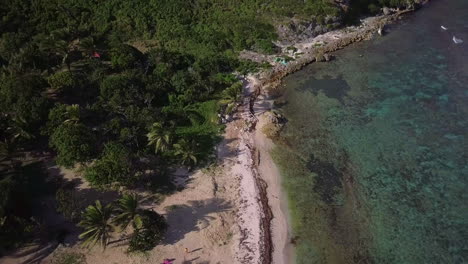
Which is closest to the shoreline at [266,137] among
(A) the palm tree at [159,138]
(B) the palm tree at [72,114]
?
(A) the palm tree at [159,138]

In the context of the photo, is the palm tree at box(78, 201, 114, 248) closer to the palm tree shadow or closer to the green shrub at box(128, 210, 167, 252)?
the green shrub at box(128, 210, 167, 252)

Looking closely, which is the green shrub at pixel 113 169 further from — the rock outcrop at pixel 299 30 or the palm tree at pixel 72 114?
the rock outcrop at pixel 299 30

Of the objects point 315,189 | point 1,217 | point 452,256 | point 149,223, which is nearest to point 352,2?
point 315,189

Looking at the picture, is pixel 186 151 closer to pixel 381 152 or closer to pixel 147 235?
pixel 147 235

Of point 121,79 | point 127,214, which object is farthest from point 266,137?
point 121,79

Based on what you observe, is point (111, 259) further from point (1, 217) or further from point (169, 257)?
point (1, 217)
